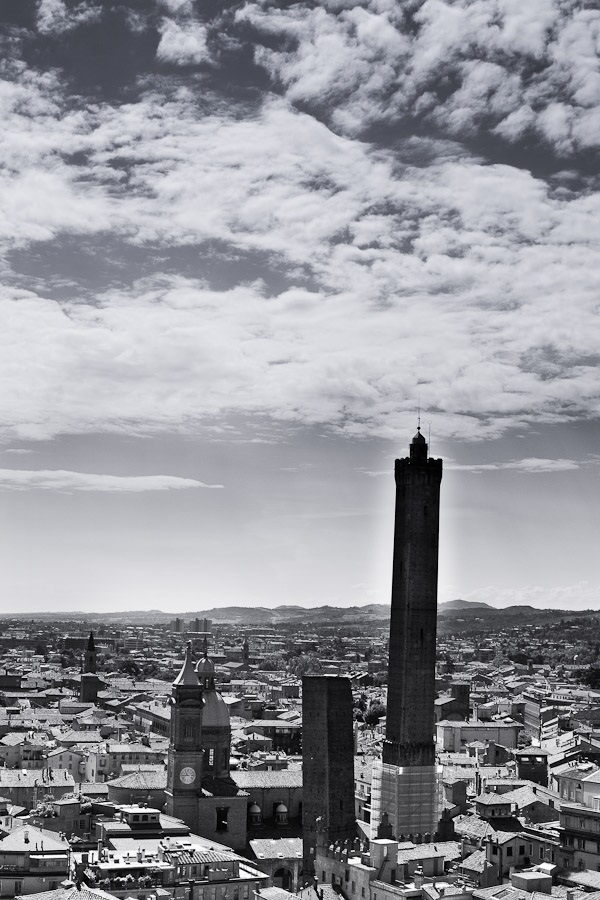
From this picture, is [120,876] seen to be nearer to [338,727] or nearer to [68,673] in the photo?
[338,727]

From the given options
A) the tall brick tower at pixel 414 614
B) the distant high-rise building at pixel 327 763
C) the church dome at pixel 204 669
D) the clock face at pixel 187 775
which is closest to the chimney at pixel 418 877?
the distant high-rise building at pixel 327 763

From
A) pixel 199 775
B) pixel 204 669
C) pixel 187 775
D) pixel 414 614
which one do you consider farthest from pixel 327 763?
pixel 204 669

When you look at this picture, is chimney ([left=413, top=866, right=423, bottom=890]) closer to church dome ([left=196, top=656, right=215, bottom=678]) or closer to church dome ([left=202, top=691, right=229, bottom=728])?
church dome ([left=202, top=691, right=229, bottom=728])

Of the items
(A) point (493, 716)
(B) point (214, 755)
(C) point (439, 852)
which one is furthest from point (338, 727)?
(A) point (493, 716)

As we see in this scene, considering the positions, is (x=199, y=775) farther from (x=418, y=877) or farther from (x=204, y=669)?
(x=418, y=877)

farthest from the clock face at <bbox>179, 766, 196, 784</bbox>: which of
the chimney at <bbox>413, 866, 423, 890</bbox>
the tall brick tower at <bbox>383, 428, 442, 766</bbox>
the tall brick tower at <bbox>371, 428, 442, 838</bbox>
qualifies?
the chimney at <bbox>413, 866, 423, 890</bbox>

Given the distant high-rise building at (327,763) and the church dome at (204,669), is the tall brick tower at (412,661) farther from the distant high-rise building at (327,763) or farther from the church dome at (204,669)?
the church dome at (204,669)

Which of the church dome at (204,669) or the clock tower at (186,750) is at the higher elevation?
the church dome at (204,669)
